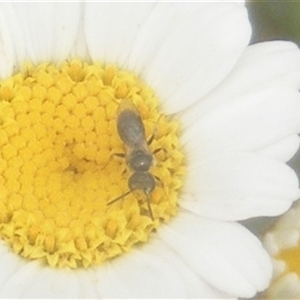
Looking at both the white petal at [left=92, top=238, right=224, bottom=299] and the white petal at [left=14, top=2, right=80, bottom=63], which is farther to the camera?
the white petal at [left=14, top=2, right=80, bottom=63]

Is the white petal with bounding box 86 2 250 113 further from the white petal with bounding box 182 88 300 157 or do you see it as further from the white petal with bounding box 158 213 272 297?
the white petal with bounding box 158 213 272 297

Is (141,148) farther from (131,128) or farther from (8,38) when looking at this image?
(8,38)

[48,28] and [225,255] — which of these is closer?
[225,255]

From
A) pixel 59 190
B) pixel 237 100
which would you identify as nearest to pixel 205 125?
pixel 237 100

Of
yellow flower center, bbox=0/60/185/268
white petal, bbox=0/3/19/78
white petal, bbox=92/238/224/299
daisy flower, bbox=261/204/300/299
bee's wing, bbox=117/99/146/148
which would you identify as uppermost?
white petal, bbox=0/3/19/78

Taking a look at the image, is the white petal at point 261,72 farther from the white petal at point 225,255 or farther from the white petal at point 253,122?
the white petal at point 225,255

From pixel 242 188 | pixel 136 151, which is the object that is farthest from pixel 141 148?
pixel 242 188

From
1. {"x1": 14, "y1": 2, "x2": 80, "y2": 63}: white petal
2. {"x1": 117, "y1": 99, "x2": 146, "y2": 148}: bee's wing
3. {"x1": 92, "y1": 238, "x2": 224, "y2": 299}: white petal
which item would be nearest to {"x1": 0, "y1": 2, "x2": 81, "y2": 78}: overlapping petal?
{"x1": 14, "y1": 2, "x2": 80, "y2": 63}: white petal
